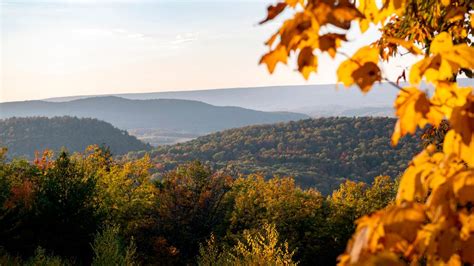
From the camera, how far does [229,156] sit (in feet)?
346

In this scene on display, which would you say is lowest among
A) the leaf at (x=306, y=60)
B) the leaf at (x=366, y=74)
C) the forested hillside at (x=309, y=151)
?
the forested hillside at (x=309, y=151)

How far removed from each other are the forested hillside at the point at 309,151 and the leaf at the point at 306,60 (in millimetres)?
81176

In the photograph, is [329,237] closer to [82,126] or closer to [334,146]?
[334,146]

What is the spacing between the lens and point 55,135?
518 ft

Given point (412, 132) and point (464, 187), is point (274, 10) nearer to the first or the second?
point (412, 132)

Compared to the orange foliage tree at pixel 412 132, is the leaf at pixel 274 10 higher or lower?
higher

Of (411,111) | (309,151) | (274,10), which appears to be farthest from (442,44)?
(309,151)

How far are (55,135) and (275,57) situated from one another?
167 meters

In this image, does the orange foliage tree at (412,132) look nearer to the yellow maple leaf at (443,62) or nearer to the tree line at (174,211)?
the yellow maple leaf at (443,62)

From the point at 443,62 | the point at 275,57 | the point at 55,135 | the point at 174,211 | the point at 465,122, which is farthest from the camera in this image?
the point at 55,135

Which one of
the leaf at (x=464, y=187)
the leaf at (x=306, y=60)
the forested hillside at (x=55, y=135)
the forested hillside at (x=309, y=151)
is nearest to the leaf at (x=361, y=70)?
the leaf at (x=306, y=60)

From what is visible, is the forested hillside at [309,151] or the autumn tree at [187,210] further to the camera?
the forested hillside at [309,151]

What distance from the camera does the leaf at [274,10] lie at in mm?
1537

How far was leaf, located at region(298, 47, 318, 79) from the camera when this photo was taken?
1537mm
